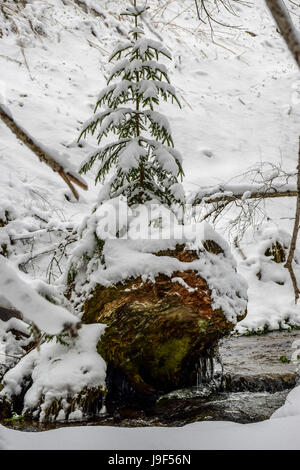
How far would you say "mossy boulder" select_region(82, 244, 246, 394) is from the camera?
3.78 m

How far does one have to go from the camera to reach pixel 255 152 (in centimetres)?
1383

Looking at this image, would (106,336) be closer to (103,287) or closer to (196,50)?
(103,287)

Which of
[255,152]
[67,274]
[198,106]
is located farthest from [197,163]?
[67,274]

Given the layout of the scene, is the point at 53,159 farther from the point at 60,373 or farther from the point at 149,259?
the point at 60,373

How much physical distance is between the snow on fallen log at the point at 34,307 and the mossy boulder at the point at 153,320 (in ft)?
8.51

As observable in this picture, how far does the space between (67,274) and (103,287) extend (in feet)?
2.10

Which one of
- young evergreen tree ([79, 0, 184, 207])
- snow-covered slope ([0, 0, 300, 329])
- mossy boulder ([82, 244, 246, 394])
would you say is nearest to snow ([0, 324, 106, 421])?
mossy boulder ([82, 244, 246, 394])

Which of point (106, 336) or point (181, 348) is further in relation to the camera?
point (181, 348)

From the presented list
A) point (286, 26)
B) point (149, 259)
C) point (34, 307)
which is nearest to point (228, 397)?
point (149, 259)

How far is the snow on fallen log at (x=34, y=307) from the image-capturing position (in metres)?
1.10

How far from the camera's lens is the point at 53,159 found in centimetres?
111

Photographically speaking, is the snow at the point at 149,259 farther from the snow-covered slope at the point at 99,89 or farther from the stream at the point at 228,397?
the snow-covered slope at the point at 99,89

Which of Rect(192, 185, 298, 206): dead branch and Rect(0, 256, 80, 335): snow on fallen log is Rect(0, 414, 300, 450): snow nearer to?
Rect(0, 256, 80, 335): snow on fallen log
